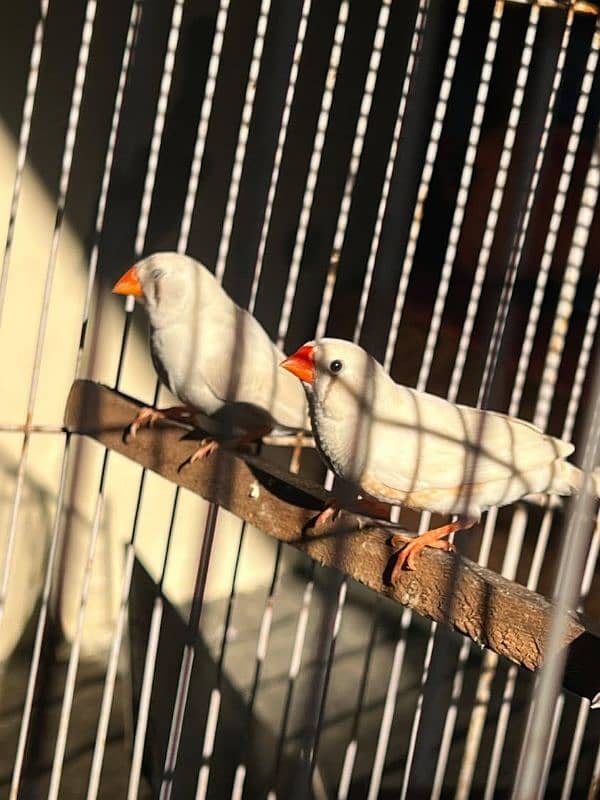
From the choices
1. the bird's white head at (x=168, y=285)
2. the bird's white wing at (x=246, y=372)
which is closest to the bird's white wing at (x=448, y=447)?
the bird's white wing at (x=246, y=372)

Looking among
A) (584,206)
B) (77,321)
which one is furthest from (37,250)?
(584,206)

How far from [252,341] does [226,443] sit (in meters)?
0.16

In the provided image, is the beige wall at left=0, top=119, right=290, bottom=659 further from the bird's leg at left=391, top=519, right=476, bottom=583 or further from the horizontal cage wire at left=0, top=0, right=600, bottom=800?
the bird's leg at left=391, top=519, right=476, bottom=583

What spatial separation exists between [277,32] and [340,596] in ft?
4.16

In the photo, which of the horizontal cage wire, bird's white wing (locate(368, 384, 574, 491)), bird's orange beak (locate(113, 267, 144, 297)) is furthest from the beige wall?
bird's white wing (locate(368, 384, 574, 491))

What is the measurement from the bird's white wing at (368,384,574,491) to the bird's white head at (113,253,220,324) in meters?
0.37

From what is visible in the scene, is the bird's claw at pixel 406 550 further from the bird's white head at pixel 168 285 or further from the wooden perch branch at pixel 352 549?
the bird's white head at pixel 168 285

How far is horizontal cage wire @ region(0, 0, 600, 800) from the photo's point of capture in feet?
5.52

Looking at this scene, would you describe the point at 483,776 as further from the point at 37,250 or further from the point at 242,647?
the point at 37,250

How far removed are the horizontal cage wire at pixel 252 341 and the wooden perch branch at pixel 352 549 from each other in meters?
0.01

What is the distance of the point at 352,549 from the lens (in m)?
1.07

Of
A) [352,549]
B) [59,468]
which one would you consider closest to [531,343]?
[352,549]

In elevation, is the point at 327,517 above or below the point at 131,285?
below

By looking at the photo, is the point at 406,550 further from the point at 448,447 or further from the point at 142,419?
the point at 142,419
